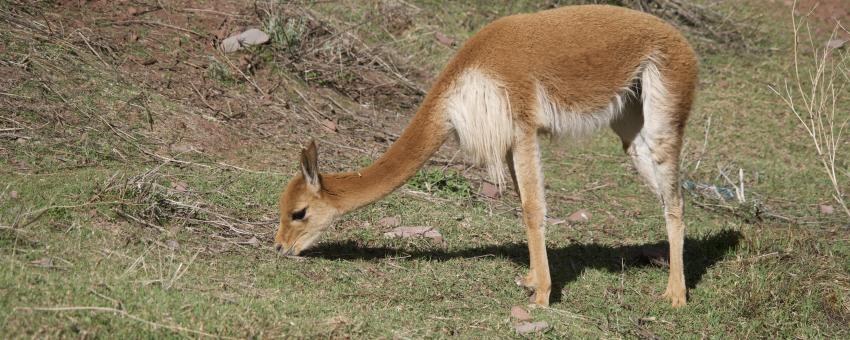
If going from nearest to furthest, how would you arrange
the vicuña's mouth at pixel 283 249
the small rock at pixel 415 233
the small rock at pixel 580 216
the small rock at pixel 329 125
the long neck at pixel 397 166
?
the long neck at pixel 397 166 < the vicuña's mouth at pixel 283 249 < the small rock at pixel 415 233 < the small rock at pixel 580 216 < the small rock at pixel 329 125

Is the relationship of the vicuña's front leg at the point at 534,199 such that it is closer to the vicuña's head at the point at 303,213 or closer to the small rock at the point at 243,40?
the vicuña's head at the point at 303,213

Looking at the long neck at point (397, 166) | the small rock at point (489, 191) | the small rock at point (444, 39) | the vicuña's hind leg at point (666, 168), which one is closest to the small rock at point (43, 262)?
the long neck at point (397, 166)

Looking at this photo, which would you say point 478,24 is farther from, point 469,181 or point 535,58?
point 535,58

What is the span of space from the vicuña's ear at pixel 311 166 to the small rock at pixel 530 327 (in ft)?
5.32

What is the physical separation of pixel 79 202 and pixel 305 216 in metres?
1.52

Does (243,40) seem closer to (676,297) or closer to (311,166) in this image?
(311,166)

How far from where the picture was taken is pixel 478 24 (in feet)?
40.0

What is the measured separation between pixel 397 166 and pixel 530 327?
4.56 ft

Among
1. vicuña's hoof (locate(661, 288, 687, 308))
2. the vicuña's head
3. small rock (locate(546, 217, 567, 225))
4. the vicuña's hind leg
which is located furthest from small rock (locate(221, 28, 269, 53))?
vicuña's hoof (locate(661, 288, 687, 308))

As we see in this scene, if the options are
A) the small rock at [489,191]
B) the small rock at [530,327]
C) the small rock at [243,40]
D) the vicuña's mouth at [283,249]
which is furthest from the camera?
the small rock at [243,40]

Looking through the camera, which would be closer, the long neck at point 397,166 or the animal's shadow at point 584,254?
the long neck at point 397,166

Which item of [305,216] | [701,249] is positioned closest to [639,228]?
[701,249]

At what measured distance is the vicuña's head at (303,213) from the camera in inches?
237

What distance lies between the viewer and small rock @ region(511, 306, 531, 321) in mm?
5662
